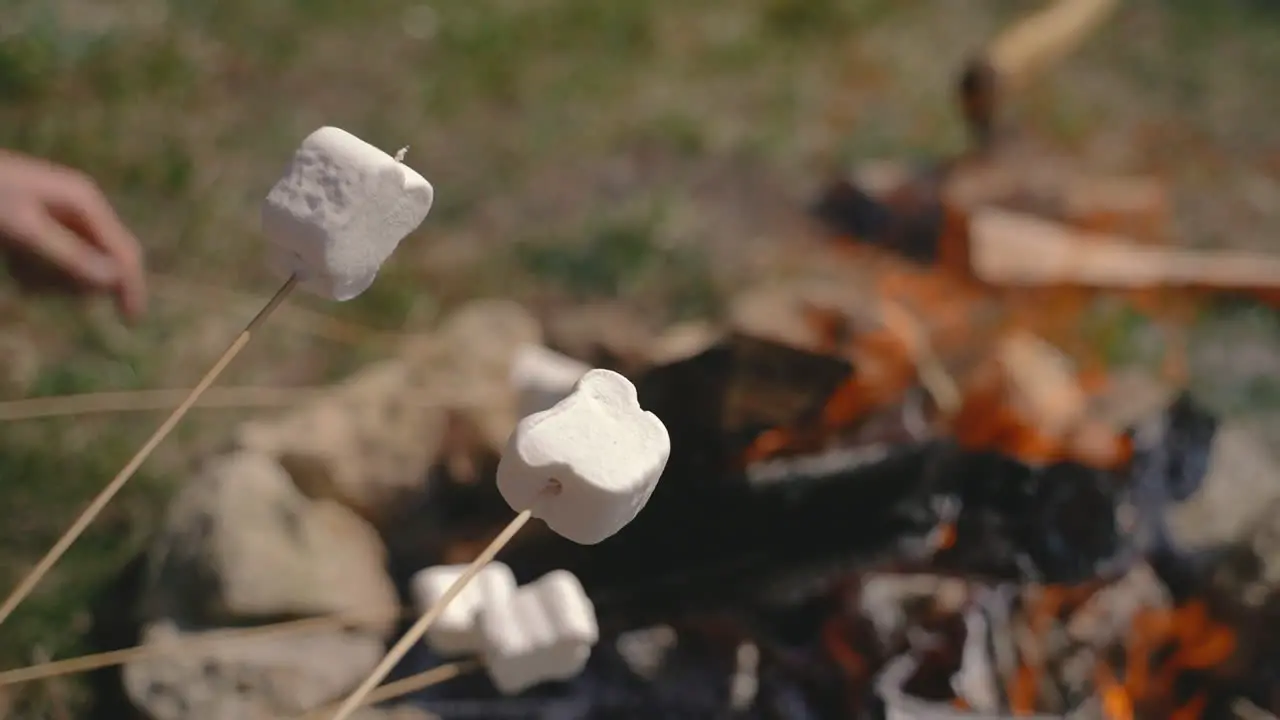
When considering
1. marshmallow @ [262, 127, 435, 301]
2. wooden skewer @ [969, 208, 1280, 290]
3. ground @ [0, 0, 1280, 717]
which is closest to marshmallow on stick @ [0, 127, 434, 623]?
marshmallow @ [262, 127, 435, 301]

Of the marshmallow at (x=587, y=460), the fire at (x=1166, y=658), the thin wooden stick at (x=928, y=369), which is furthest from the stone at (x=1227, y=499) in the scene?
the marshmallow at (x=587, y=460)

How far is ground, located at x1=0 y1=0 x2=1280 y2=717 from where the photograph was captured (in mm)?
1864

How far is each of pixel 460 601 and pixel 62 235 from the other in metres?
0.75

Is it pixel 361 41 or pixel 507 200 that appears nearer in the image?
pixel 507 200

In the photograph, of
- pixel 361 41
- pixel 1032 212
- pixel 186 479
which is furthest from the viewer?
pixel 361 41

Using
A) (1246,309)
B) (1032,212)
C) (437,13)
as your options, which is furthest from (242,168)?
(1246,309)

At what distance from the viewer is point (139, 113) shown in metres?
2.29

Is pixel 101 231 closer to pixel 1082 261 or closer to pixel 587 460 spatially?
pixel 587 460

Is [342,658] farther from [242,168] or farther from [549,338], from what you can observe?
[242,168]

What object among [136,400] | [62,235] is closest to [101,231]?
[62,235]

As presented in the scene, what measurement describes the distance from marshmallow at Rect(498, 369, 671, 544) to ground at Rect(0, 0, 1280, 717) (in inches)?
38.6

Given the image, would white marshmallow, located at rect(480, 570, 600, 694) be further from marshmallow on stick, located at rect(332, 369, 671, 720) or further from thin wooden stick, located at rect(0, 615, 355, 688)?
marshmallow on stick, located at rect(332, 369, 671, 720)

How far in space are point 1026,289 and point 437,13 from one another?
1660mm

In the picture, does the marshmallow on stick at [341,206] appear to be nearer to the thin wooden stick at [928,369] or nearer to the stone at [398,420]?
the stone at [398,420]
